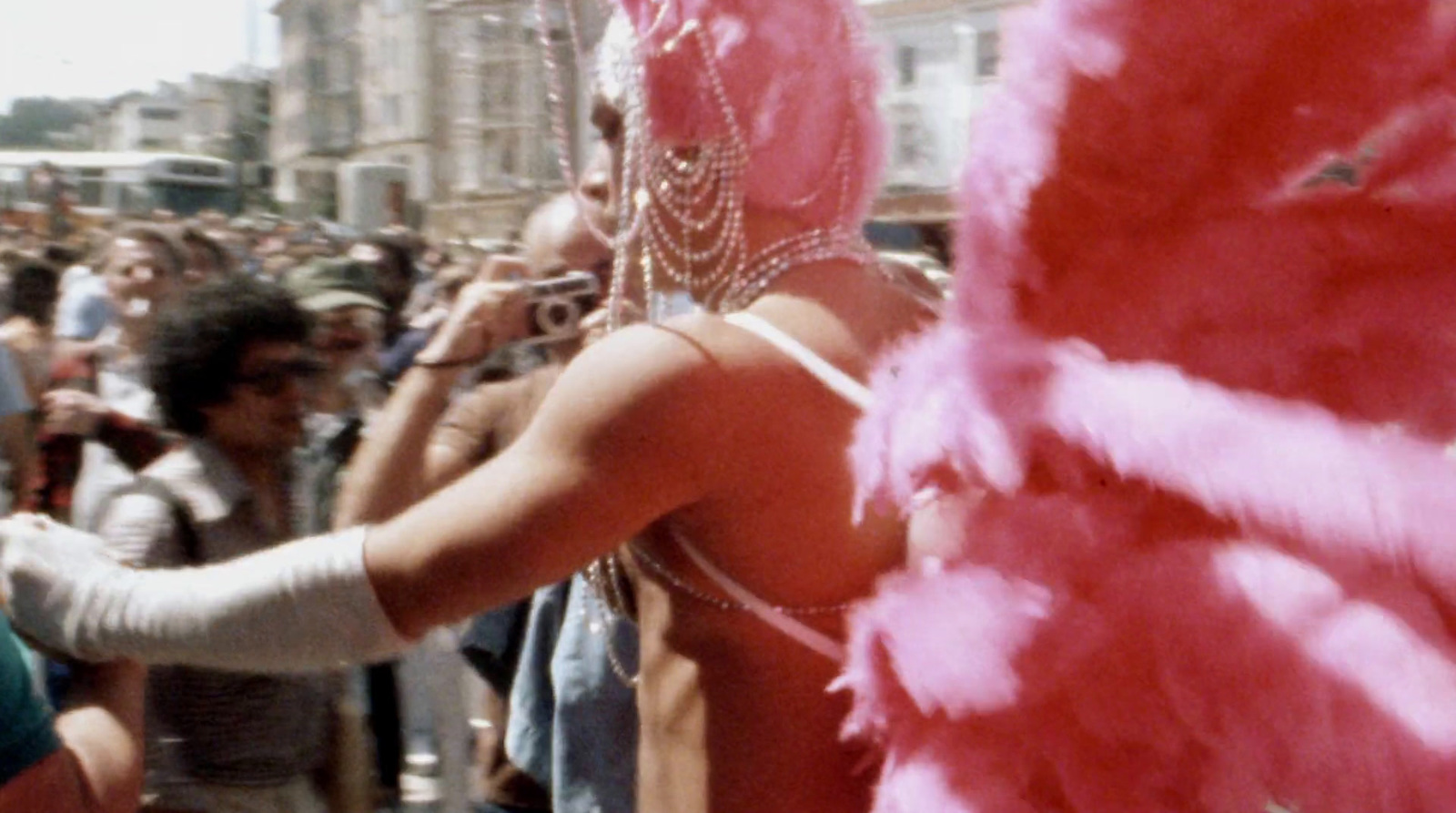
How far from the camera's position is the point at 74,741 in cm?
149

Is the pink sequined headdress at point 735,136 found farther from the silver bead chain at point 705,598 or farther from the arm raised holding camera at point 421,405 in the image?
the arm raised holding camera at point 421,405

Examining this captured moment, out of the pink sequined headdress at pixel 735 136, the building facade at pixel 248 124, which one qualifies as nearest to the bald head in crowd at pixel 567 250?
the pink sequined headdress at pixel 735 136

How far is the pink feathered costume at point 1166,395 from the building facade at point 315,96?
143 ft

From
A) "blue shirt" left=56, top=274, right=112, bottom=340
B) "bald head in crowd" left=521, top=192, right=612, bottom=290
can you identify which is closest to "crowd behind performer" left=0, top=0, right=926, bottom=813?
"bald head in crowd" left=521, top=192, right=612, bottom=290

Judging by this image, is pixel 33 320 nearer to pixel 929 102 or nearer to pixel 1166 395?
pixel 929 102

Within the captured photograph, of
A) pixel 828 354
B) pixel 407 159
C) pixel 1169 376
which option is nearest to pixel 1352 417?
pixel 1169 376

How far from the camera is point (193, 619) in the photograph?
125 cm

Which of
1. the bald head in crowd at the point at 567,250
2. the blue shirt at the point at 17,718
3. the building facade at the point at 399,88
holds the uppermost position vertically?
the building facade at the point at 399,88

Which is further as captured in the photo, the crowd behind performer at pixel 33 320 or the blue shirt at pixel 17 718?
the crowd behind performer at pixel 33 320

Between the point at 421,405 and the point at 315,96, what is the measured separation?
48761 millimetres

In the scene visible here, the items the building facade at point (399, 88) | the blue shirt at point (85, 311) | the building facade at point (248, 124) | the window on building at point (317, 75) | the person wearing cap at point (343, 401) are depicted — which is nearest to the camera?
the person wearing cap at point (343, 401)

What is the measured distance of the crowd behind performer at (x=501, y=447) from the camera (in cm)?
210

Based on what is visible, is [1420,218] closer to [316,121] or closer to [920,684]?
[920,684]

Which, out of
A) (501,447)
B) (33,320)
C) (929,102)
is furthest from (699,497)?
(33,320)
